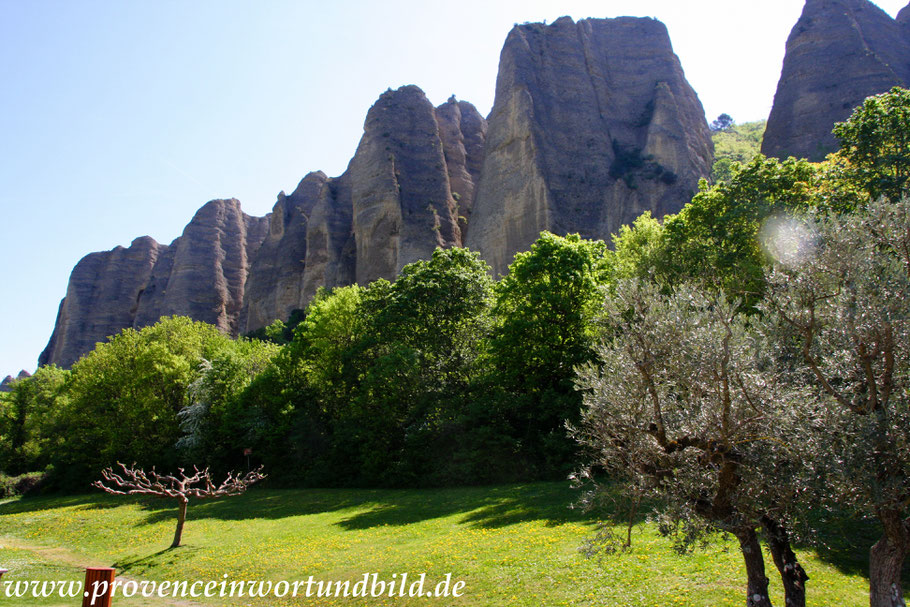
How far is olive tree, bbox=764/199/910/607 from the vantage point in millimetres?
7773

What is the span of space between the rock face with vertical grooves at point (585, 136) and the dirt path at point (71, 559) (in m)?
46.2

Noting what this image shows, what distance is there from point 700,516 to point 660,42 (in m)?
80.6

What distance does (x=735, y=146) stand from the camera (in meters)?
96.0

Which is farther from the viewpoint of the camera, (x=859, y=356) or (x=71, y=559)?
(x=71, y=559)

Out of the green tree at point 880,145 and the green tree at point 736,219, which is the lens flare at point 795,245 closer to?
the green tree at point 880,145

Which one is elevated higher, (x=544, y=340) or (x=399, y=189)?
(x=399, y=189)

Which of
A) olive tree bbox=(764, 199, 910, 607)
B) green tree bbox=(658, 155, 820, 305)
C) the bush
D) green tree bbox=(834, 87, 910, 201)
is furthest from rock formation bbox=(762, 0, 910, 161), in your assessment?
→ the bush

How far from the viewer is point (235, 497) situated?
34156mm

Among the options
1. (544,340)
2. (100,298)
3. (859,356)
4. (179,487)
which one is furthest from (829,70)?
(100,298)

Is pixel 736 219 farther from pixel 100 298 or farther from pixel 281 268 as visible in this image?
pixel 100 298

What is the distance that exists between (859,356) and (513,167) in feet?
193

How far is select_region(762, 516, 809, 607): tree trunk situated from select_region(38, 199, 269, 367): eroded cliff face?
322ft

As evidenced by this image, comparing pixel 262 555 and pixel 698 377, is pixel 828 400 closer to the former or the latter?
pixel 698 377

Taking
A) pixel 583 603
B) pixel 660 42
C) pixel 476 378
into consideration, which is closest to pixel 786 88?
pixel 660 42
